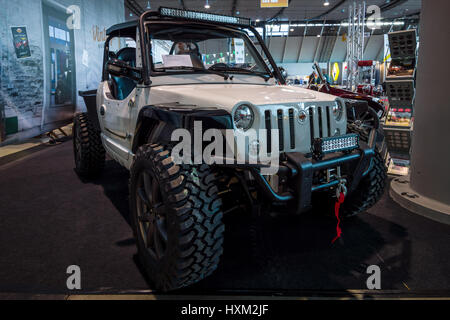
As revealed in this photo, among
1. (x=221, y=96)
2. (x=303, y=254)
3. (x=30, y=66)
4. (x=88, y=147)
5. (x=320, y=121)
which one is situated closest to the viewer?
(x=221, y=96)

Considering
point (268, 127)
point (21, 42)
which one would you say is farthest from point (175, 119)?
point (21, 42)

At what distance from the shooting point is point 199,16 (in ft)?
8.99

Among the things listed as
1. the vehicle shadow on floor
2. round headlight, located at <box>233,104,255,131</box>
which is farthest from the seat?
round headlight, located at <box>233,104,255,131</box>

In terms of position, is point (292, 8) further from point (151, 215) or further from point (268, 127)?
point (151, 215)

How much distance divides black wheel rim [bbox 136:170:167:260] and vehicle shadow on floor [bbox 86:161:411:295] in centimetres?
24

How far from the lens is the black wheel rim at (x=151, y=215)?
1.94m

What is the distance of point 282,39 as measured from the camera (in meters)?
24.2

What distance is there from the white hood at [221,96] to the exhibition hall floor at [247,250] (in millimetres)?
859

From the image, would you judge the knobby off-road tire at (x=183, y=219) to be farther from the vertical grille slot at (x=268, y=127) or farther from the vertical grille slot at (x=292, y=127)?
the vertical grille slot at (x=292, y=127)

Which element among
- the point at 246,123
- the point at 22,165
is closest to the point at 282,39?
the point at 22,165

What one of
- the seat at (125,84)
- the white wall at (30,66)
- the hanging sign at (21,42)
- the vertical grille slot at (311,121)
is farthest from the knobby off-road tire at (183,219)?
the hanging sign at (21,42)

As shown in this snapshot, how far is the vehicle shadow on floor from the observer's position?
2.02m

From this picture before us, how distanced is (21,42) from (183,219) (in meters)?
6.63

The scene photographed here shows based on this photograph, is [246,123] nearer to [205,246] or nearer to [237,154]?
[237,154]
